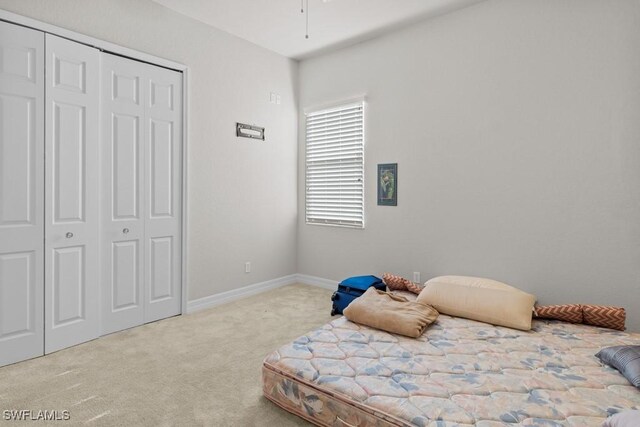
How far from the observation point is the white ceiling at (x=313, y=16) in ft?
11.1

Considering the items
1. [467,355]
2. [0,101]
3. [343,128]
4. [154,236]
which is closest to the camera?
[467,355]

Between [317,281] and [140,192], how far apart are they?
2.44m

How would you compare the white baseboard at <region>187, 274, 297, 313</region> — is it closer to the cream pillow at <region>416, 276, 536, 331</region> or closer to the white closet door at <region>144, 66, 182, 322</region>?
the white closet door at <region>144, 66, 182, 322</region>

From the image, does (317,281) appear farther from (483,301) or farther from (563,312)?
(563,312)

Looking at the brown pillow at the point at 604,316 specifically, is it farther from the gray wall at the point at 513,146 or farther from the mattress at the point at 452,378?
the gray wall at the point at 513,146

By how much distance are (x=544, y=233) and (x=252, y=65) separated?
141 inches

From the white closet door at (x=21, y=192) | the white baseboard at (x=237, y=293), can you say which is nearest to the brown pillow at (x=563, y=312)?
the white baseboard at (x=237, y=293)

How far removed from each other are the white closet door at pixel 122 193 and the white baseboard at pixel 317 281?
211 centimetres

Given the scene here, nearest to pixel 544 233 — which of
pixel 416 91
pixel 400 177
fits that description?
pixel 400 177

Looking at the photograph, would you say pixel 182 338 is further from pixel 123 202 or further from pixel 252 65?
pixel 252 65

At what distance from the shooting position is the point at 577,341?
237 cm

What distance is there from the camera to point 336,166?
452 centimetres

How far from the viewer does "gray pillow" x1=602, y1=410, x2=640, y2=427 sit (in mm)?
1343

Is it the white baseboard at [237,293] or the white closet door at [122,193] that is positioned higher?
the white closet door at [122,193]
